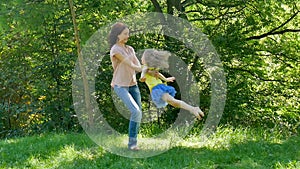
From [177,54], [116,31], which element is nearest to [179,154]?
[116,31]

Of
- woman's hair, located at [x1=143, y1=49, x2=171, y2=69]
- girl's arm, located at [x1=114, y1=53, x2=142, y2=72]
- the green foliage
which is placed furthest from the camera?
the green foliage

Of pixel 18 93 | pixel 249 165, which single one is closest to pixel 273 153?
pixel 249 165

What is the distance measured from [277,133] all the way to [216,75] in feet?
5.62

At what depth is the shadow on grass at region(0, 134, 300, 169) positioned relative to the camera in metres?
4.11

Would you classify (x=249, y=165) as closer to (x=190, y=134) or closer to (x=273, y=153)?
(x=273, y=153)

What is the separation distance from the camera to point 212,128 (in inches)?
238

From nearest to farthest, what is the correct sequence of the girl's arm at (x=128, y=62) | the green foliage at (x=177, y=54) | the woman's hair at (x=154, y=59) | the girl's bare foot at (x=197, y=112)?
the girl's bare foot at (x=197, y=112) → the woman's hair at (x=154, y=59) → the girl's arm at (x=128, y=62) → the green foliage at (x=177, y=54)

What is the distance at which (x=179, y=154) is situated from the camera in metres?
4.48

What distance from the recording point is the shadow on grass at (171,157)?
411cm

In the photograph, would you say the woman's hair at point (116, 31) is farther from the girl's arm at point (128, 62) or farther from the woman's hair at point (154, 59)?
the woman's hair at point (154, 59)

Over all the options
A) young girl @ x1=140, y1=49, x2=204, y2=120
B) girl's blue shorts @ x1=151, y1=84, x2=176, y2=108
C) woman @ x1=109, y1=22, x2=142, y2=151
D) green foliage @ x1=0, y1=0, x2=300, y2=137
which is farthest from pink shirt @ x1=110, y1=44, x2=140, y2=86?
green foliage @ x1=0, y1=0, x2=300, y2=137

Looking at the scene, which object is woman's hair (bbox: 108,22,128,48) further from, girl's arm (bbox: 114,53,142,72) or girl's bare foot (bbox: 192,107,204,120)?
girl's bare foot (bbox: 192,107,204,120)

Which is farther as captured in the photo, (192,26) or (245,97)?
(245,97)

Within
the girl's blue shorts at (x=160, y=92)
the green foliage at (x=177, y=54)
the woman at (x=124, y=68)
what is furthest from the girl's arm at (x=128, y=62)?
the green foliage at (x=177, y=54)
